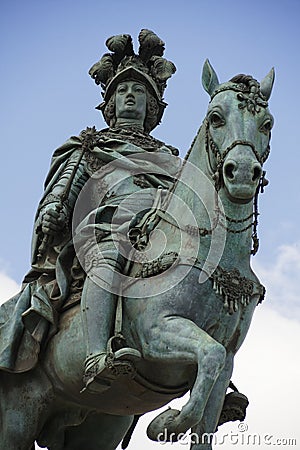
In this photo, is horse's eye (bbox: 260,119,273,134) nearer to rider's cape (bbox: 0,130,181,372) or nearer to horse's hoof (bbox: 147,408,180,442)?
rider's cape (bbox: 0,130,181,372)

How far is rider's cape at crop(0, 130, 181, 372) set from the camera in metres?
11.9

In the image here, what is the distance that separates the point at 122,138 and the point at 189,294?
2.66m

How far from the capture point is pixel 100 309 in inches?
440

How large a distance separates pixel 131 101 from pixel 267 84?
2.41 meters

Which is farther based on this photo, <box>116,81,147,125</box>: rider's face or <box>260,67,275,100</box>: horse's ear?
<box>116,81,147,125</box>: rider's face

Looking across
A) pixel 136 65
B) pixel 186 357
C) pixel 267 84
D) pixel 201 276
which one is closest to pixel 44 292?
pixel 201 276

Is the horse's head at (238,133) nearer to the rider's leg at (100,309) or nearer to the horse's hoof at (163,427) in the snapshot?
the rider's leg at (100,309)

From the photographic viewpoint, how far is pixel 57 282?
12.0 metres

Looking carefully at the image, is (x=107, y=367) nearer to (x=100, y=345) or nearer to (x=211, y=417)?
(x=100, y=345)

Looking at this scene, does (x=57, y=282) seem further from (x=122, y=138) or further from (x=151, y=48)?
(x=151, y=48)

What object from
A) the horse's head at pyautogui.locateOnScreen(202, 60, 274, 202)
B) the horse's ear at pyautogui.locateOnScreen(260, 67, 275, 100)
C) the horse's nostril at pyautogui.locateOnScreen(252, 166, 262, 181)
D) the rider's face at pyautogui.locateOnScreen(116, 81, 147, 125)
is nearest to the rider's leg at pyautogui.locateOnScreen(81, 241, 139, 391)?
the horse's head at pyautogui.locateOnScreen(202, 60, 274, 202)

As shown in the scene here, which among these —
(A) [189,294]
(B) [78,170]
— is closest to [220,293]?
(A) [189,294]

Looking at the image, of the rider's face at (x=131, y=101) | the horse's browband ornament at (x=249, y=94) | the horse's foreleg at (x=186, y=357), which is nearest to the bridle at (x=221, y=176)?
the horse's browband ornament at (x=249, y=94)

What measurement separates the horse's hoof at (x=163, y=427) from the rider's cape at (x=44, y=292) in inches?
66.9
